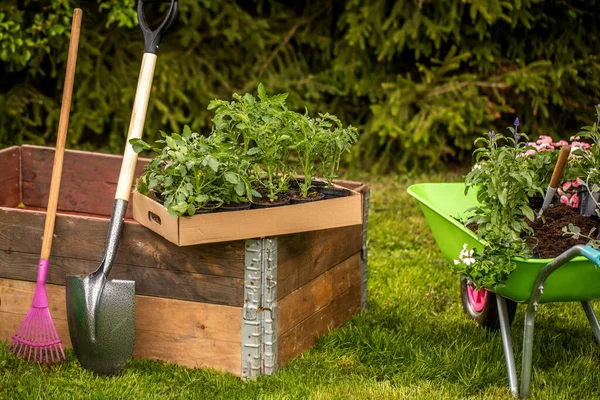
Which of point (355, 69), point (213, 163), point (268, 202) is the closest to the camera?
point (213, 163)

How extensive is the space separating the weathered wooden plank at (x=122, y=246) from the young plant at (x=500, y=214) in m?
0.75

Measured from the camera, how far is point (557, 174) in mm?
2828

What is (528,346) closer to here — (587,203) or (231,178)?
(587,203)

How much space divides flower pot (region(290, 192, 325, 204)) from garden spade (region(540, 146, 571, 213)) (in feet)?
2.42

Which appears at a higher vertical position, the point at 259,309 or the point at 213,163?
the point at 213,163

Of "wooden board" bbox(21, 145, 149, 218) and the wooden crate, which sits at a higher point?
"wooden board" bbox(21, 145, 149, 218)

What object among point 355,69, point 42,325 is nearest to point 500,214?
point 42,325

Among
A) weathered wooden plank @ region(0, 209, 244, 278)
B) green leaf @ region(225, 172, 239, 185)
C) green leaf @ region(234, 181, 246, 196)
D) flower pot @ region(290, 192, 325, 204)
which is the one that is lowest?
weathered wooden plank @ region(0, 209, 244, 278)

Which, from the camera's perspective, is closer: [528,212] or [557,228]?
[528,212]

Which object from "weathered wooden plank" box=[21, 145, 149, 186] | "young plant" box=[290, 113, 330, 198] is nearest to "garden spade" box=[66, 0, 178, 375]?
"young plant" box=[290, 113, 330, 198]

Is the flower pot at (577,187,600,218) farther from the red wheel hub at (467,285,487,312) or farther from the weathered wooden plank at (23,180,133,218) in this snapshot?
the weathered wooden plank at (23,180,133,218)

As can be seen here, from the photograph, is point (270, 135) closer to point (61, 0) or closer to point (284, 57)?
point (61, 0)

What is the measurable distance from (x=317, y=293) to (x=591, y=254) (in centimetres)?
111

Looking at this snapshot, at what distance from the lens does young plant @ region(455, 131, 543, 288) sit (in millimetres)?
2658
